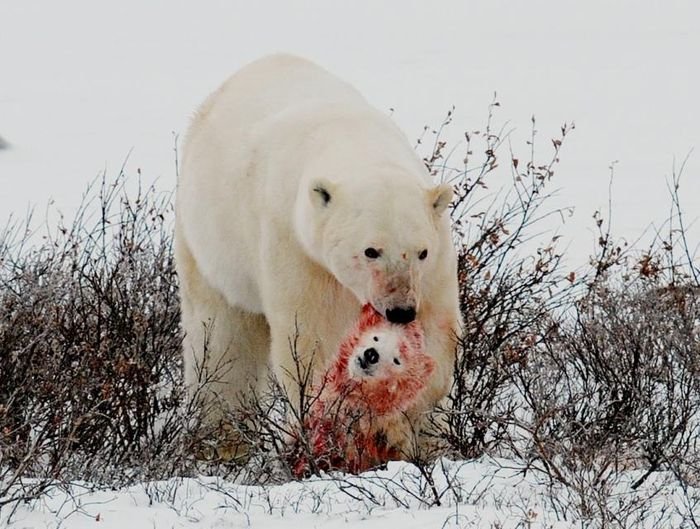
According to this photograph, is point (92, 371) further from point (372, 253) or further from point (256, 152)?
point (372, 253)

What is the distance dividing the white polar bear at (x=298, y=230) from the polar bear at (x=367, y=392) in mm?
63

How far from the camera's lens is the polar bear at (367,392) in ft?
13.7

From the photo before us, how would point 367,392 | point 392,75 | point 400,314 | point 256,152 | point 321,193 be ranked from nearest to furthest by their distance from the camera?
point 400,314 < point 321,193 < point 367,392 < point 256,152 < point 392,75

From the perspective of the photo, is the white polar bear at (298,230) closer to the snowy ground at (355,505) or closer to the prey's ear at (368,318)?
the prey's ear at (368,318)

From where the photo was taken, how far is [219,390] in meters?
5.32

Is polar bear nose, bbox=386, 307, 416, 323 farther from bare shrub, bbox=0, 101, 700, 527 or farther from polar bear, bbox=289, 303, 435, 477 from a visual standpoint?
bare shrub, bbox=0, 101, 700, 527

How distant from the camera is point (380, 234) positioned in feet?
13.0

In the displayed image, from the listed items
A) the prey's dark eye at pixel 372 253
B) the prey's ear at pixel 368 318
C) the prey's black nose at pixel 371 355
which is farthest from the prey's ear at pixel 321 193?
the prey's black nose at pixel 371 355

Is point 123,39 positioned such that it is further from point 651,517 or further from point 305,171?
point 651,517

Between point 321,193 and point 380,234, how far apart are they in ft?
0.75

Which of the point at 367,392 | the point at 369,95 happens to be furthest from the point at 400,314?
the point at 369,95

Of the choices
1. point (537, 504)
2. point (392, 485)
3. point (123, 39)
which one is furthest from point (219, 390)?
point (123, 39)

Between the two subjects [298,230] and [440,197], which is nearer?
[440,197]

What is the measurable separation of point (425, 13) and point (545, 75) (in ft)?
18.1
